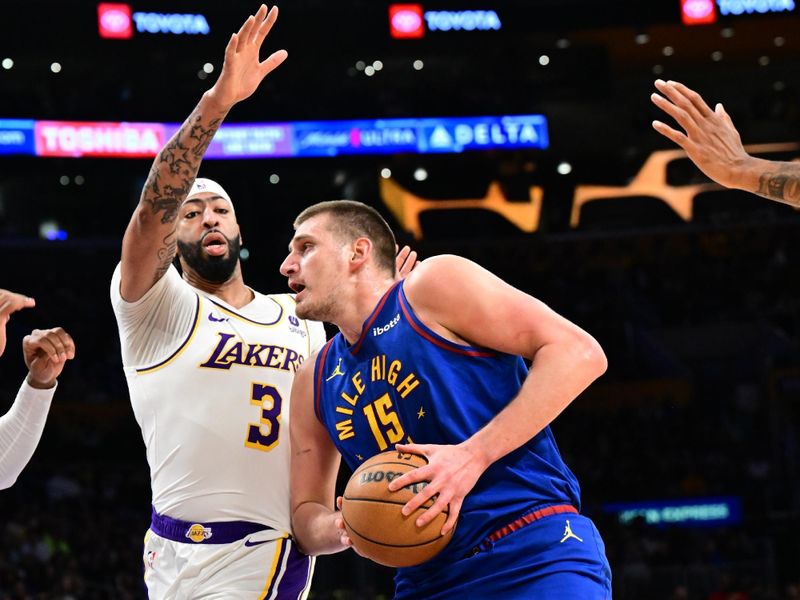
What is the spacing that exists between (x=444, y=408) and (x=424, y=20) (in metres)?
18.4

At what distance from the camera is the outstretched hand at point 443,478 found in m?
3.29

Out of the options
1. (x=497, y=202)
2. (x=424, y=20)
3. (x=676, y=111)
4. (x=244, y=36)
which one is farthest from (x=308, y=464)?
(x=497, y=202)

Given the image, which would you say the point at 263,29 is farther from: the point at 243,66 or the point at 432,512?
the point at 432,512

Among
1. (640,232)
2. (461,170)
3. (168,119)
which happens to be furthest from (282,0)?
(640,232)

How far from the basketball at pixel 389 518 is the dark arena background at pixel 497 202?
12404 millimetres

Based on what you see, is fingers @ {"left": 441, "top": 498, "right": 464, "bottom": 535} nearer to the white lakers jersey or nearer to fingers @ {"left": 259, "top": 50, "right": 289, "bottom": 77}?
the white lakers jersey

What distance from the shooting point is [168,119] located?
20.2m

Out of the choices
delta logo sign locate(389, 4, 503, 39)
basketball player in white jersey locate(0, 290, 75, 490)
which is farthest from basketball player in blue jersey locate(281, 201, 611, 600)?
delta logo sign locate(389, 4, 503, 39)

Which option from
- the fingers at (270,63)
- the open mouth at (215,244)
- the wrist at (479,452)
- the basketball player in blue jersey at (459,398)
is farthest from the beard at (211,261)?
the wrist at (479,452)

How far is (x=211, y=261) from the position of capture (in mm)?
5008

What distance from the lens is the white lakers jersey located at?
4.64 m

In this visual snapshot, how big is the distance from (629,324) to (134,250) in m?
20.5

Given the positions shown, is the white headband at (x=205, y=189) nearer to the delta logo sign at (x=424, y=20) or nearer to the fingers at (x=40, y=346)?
the fingers at (x=40, y=346)

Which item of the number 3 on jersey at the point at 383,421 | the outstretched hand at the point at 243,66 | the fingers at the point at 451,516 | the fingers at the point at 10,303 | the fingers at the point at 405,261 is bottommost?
the fingers at the point at 451,516
